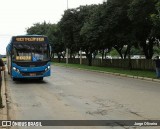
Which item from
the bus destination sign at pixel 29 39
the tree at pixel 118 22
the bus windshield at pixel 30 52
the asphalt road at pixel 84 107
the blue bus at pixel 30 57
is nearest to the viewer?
the asphalt road at pixel 84 107

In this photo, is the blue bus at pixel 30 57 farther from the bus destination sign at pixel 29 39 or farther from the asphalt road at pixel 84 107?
the asphalt road at pixel 84 107

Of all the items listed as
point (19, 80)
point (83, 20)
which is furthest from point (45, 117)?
point (83, 20)

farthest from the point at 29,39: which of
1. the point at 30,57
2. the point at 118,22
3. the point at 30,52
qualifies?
the point at 118,22

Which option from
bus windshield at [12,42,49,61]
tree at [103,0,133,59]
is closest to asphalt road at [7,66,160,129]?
bus windshield at [12,42,49,61]

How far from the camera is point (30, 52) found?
2472 centimetres

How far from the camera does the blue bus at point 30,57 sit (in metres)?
24.3

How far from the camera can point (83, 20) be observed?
2479 inches

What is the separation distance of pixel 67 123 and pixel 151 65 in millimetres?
33691

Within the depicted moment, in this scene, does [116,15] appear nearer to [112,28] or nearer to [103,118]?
[112,28]

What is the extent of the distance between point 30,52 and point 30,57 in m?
0.34

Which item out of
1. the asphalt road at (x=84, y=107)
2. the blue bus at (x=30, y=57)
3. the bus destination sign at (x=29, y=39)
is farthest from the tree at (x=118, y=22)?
the asphalt road at (x=84, y=107)

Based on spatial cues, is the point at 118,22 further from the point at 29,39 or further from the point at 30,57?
the point at 30,57

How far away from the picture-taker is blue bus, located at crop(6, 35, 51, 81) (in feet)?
79.6

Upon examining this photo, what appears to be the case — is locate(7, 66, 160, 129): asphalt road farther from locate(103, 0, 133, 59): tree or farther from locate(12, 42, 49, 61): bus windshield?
locate(103, 0, 133, 59): tree
